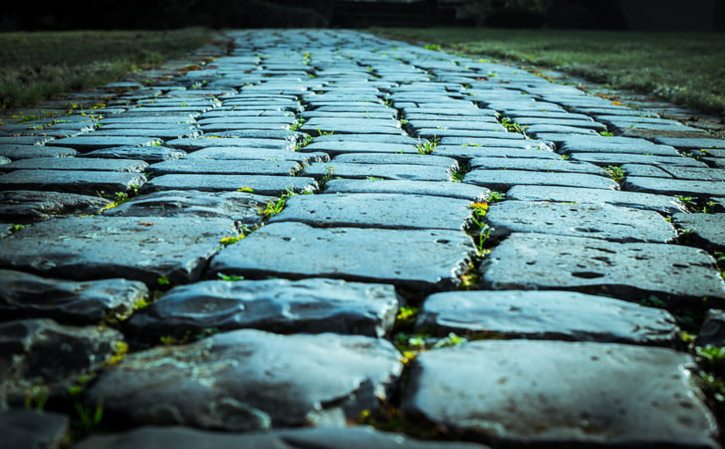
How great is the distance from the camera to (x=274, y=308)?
5.24ft

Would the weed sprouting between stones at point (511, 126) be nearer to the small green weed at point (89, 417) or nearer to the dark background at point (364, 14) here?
the small green weed at point (89, 417)

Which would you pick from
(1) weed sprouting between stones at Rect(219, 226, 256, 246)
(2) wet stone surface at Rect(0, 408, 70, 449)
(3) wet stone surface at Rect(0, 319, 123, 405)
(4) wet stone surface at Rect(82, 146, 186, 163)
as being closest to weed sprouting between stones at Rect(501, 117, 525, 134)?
(4) wet stone surface at Rect(82, 146, 186, 163)

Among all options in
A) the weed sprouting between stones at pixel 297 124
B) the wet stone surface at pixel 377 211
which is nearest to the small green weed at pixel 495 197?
the wet stone surface at pixel 377 211

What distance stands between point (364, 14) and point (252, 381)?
23.6m

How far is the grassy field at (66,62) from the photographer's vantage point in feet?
17.4

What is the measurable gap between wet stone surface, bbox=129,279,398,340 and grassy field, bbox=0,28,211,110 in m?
3.86

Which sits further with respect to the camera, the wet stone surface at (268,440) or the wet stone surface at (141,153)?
the wet stone surface at (141,153)

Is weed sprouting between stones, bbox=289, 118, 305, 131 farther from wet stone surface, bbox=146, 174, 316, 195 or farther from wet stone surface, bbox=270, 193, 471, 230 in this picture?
wet stone surface, bbox=270, 193, 471, 230

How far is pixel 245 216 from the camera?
7.75 feet

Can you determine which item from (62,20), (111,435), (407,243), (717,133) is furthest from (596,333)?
(62,20)

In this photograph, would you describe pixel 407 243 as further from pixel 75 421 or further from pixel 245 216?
pixel 75 421

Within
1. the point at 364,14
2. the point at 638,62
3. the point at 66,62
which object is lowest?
the point at 66,62

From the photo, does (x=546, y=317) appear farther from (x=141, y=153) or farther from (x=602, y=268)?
(x=141, y=153)

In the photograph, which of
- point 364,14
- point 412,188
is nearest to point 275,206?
point 412,188
